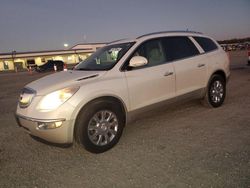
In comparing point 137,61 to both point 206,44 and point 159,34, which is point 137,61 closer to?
point 159,34

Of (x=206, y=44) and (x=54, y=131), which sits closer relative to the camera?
(x=54, y=131)

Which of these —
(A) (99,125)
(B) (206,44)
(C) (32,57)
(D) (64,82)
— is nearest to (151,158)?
(A) (99,125)

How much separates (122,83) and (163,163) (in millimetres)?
1439

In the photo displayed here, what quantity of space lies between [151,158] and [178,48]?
8.32ft

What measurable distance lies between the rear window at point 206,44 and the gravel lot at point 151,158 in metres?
1.60

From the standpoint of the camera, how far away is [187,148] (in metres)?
3.63

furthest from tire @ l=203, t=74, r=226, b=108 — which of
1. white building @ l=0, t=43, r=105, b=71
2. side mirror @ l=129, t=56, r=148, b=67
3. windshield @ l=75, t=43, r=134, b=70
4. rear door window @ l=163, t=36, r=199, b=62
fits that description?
white building @ l=0, t=43, r=105, b=71

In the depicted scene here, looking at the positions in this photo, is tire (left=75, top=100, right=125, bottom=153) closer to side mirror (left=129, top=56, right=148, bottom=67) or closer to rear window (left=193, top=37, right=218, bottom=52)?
side mirror (left=129, top=56, right=148, bottom=67)

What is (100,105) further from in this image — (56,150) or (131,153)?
(56,150)

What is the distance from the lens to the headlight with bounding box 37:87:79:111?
3.43 metres

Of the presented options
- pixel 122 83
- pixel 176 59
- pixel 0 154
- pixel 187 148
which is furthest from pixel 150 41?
pixel 0 154

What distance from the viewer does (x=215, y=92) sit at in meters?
5.66

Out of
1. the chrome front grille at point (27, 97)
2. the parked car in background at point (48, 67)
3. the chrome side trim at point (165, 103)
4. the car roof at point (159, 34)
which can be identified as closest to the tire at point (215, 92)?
the chrome side trim at point (165, 103)

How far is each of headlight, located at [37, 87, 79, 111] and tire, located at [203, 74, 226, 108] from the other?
3.30 metres
